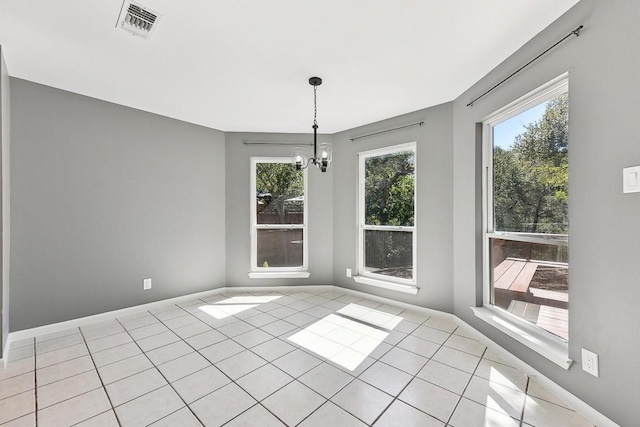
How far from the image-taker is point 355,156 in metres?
3.97

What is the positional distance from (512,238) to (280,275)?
301cm

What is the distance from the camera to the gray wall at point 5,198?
2176 mm

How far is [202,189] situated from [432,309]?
343 centimetres

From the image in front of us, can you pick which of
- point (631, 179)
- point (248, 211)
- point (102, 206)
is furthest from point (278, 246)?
point (631, 179)

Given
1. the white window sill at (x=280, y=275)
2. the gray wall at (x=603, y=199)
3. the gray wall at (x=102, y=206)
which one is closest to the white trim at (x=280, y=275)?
the white window sill at (x=280, y=275)

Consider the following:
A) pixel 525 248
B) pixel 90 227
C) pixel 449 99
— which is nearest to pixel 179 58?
pixel 90 227

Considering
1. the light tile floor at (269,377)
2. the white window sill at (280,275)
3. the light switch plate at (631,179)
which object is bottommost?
the light tile floor at (269,377)

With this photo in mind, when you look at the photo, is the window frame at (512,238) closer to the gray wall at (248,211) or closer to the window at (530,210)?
the window at (530,210)

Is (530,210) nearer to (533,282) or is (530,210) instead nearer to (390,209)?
(533,282)

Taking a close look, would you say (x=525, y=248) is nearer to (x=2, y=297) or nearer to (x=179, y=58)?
(x=179, y=58)

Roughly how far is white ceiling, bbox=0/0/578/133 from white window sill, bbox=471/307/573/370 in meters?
2.16

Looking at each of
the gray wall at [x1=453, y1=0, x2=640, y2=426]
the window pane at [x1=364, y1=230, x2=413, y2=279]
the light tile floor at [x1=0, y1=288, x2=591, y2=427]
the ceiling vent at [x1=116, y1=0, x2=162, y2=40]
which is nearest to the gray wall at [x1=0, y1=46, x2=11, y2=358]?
the light tile floor at [x1=0, y1=288, x2=591, y2=427]

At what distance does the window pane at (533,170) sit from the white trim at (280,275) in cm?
264

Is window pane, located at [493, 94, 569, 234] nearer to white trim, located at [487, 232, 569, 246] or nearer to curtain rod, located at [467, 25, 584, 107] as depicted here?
white trim, located at [487, 232, 569, 246]
